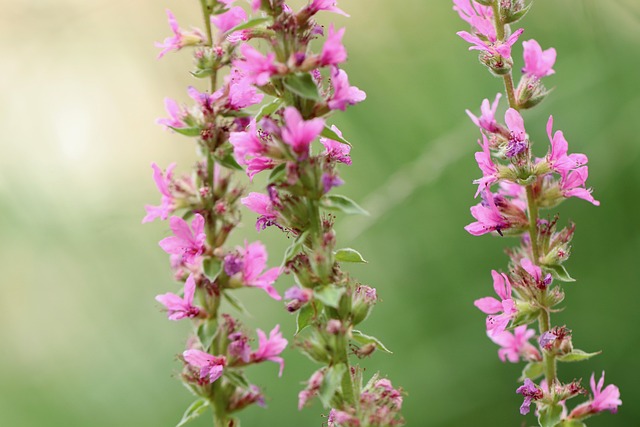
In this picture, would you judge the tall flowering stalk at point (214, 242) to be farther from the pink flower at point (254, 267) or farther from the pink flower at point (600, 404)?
the pink flower at point (600, 404)

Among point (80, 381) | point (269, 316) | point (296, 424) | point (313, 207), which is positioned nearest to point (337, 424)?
point (313, 207)

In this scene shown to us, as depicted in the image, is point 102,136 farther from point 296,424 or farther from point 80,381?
point 296,424

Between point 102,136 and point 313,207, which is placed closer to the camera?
point 313,207

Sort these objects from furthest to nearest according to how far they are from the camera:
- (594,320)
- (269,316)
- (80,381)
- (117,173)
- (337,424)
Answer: (117,173), (80,381), (269,316), (594,320), (337,424)

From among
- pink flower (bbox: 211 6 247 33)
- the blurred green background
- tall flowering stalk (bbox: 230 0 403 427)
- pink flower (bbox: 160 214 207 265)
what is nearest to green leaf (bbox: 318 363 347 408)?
tall flowering stalk (bbox: 230 0 403 427)

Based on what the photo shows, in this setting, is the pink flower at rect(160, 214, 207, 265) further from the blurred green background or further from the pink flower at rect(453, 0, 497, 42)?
the blurred green background

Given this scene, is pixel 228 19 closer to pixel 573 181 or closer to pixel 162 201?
pixel 162 201

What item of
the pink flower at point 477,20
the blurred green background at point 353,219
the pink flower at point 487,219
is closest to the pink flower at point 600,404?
the pink flower at point 487,219
